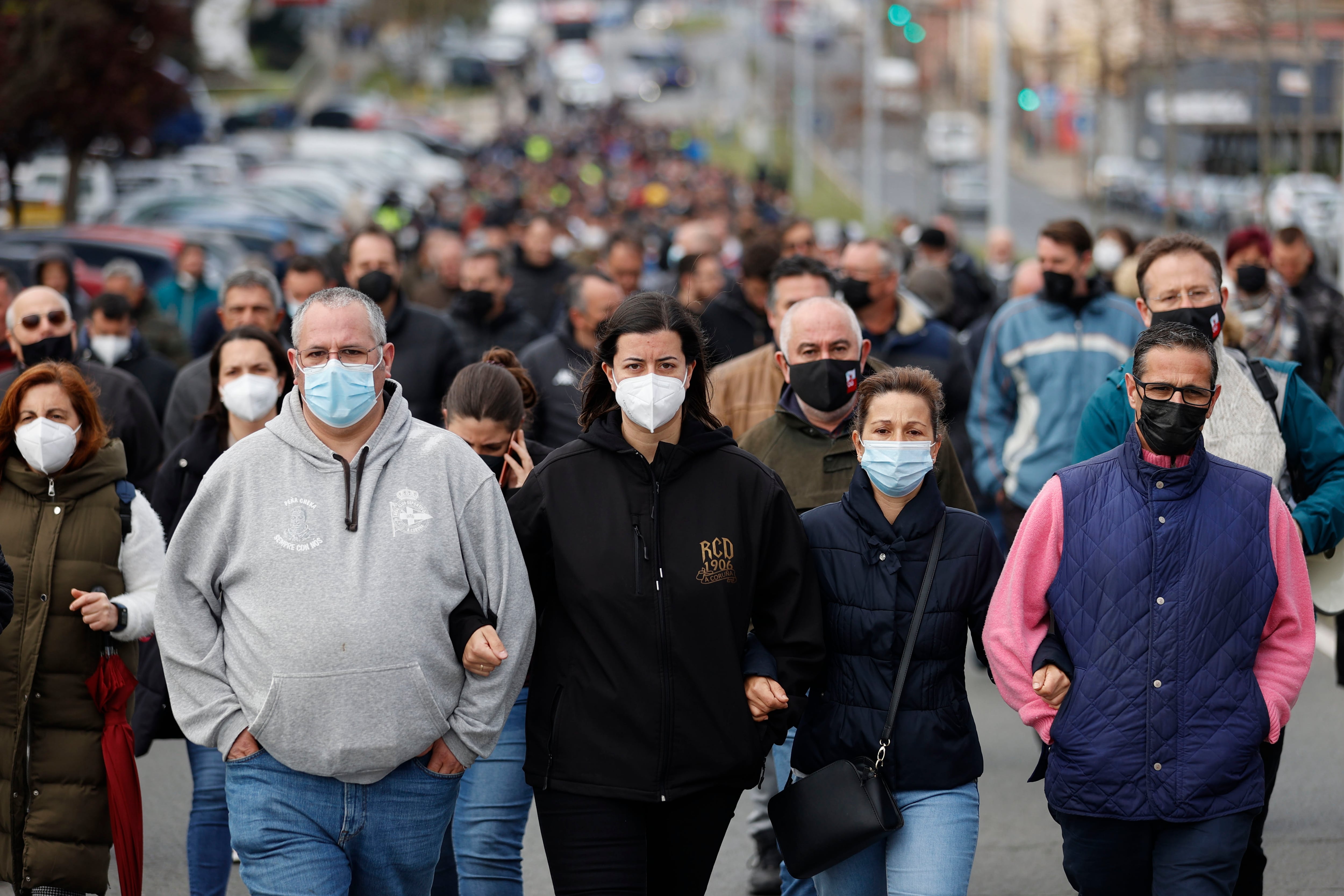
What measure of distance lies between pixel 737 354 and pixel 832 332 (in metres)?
3.43

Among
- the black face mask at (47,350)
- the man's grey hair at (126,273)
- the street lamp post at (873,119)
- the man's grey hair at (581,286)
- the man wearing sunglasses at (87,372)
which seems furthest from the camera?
the street lamp post at (873,119)

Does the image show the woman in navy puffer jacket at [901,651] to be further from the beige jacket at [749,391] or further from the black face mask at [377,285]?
the black face mask at [377,285]

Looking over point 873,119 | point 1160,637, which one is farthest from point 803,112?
point 1160,637

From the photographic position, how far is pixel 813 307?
5855 mm

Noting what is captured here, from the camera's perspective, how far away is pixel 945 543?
4.74 m

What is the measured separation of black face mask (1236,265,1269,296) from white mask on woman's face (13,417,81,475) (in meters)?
6.18

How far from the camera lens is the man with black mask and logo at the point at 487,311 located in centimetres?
1011

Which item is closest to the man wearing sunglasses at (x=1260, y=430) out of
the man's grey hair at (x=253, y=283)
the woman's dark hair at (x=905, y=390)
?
the woman's dark hair at (x=905, y=390)

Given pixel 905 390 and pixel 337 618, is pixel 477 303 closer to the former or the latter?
pixel 905 390

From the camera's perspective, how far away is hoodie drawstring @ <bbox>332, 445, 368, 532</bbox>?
14.3 feet

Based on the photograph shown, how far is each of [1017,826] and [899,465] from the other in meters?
3.08

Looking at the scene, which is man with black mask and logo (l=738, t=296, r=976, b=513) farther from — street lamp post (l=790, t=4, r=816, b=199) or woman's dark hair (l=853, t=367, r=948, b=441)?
street lamp post (l=790, t=4, r=816, b=199)

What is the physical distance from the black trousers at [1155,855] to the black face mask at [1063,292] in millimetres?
3547

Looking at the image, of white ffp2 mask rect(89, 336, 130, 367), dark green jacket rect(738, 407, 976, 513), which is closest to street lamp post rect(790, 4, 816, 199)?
white ffp2 mask rect(89, 336, 130, 367)
